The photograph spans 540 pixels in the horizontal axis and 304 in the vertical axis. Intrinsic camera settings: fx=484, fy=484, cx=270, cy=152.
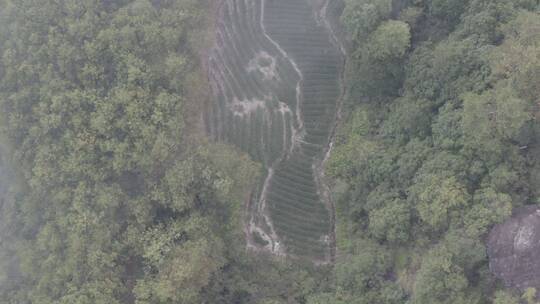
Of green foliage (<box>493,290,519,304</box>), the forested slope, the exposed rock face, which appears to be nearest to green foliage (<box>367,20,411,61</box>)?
the forested slope

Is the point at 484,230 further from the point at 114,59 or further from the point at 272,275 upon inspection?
the point at 114,59

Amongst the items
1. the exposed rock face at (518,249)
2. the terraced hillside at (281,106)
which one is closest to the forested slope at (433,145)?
the exposed rock face at (518,249)

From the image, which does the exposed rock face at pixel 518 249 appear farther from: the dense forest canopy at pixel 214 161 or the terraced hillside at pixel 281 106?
the terraced hillside at pixel 281 106

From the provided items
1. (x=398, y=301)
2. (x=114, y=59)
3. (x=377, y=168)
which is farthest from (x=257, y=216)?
(x=114, y=59)

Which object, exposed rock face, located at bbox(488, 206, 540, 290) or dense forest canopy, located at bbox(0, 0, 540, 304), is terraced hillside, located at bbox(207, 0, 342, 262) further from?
exposed rock face, located at bbox(488, 206, 540, 290)

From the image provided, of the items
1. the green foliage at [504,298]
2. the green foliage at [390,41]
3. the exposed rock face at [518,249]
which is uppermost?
the green foliage at [390,41]

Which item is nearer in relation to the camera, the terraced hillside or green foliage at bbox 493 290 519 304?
green foliage at bbox 493 290 519 304

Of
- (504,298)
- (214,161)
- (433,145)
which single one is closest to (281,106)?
(214,161)
